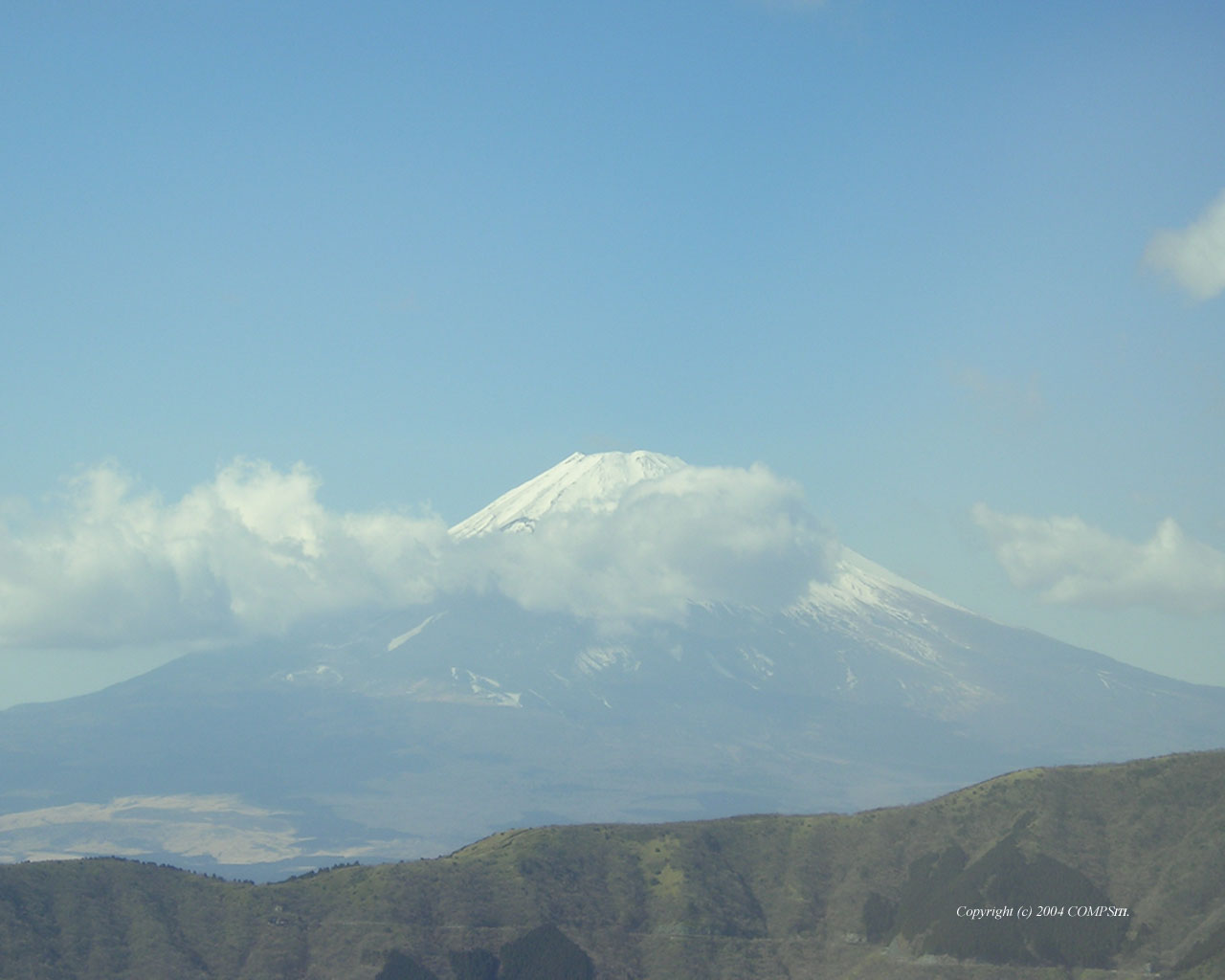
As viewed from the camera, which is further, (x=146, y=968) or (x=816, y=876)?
(x=816, y=876)

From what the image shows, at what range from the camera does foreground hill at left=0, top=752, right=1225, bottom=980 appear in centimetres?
12556

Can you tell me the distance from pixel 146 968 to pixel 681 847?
5549 centimetres

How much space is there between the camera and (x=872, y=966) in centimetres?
12812

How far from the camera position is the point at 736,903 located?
464 ft

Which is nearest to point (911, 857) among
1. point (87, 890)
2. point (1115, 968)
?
point (1115, 968)

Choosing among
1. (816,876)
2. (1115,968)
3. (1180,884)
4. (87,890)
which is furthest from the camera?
(816,876)

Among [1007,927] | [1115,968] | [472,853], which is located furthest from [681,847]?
[1115,968]

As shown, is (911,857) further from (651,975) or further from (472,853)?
(472,853)

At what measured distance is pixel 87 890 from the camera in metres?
136

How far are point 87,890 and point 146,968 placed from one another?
14675 millimetres

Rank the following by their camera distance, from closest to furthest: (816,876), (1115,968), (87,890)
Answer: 1. (1115,968)
2. (87,890)
3. (816,876)

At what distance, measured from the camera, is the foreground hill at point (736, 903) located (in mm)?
→ 125562

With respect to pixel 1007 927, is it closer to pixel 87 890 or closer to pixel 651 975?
pixel 651 975

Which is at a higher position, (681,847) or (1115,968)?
(681,847)
